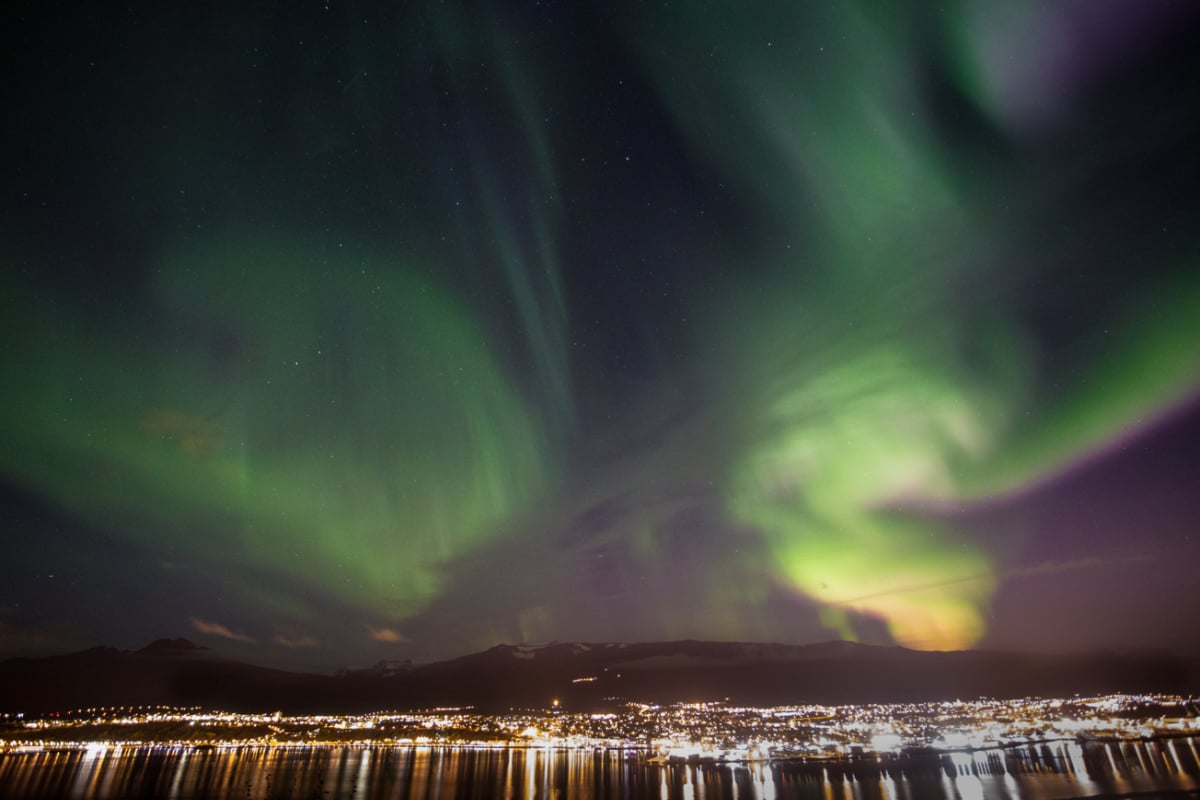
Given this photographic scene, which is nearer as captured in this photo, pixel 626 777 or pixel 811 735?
pixel 626 777

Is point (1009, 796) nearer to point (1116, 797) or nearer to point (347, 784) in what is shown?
point (1116, 797)

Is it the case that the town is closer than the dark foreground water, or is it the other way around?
the dark foreground water

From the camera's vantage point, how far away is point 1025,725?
15688cm

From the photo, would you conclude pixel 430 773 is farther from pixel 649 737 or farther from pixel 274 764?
pixel 649 737

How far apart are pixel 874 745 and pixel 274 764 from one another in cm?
12314

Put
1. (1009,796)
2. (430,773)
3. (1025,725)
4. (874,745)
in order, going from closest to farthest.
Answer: (1009,796) → (430,773) → (874,745) → (1025,725)

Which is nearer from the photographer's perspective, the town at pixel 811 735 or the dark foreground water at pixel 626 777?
the dark foreground water at pixel 626 777

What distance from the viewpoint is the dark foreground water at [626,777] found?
68.0 m

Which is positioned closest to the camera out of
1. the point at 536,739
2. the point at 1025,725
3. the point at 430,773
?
the point at 430,773

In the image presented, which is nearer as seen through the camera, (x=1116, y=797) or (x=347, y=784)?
(x=1116, y=797)

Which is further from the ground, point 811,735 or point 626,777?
point 811,735

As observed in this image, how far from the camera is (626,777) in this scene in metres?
92.2

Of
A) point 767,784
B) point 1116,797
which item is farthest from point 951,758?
point 1116,797

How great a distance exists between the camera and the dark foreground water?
2677 inches
